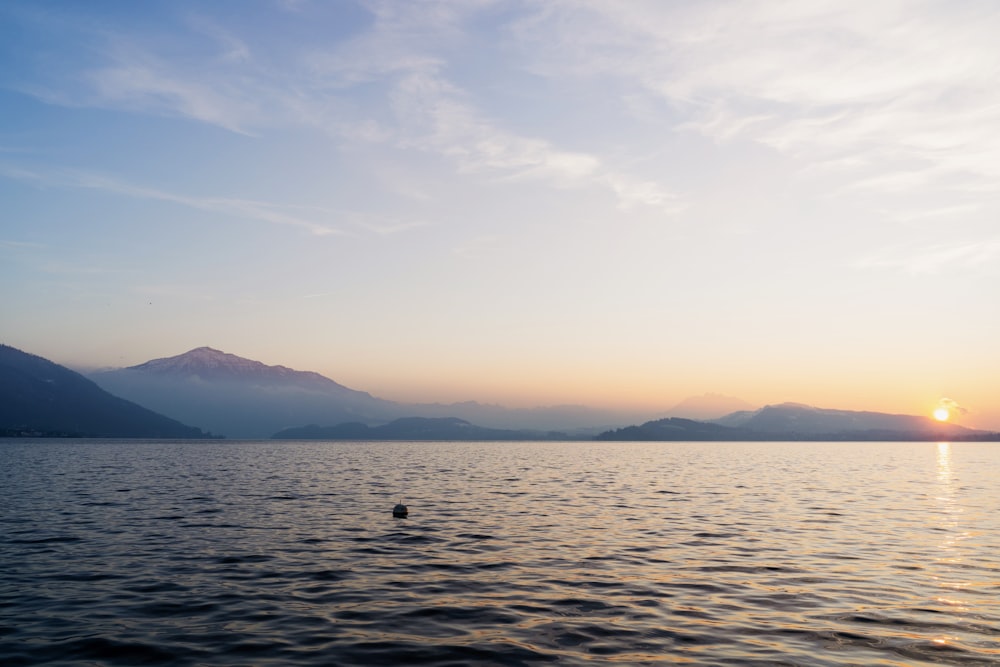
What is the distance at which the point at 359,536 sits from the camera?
132ft

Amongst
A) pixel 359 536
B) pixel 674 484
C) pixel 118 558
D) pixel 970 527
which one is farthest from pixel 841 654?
pixel 674 484

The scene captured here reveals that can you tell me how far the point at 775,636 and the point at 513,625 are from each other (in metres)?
8.31

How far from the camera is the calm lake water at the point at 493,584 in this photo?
781 inches

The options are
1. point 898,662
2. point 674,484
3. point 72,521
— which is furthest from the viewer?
point 674,484

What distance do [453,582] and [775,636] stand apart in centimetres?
1305

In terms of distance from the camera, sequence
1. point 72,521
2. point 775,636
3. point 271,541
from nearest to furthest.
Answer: point 775,636 → point 271,541 → point 72,521

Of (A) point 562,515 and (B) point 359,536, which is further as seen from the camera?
(A) point 562,515

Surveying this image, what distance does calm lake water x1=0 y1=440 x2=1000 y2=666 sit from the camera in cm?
1983

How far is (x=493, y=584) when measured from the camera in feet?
92.0

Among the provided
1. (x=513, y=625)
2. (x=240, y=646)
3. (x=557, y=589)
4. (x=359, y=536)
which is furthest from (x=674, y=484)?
(x=240, y=646)

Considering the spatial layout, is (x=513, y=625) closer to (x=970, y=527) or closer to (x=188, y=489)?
(x=970, y=527)

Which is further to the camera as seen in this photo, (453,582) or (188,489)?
Result: (188,489)

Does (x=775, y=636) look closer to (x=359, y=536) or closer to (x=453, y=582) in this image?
(x=453, y=582)

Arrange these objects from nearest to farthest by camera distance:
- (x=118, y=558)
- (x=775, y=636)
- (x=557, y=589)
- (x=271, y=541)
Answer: (x=775, y=636) → (x=557, y=589) → (x=118, y=558) → (x=271, y=541)
